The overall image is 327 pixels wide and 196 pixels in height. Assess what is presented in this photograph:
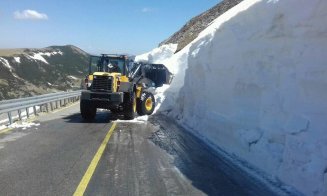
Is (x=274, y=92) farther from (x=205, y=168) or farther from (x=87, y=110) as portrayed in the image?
(x=87, y=110)

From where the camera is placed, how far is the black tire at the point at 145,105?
2075 cm

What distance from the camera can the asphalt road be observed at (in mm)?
7250

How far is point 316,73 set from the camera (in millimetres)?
8148

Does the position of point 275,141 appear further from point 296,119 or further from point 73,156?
point 73,156

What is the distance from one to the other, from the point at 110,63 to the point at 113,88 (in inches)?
61.3

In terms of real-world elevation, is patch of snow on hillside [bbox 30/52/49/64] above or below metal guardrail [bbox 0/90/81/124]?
above

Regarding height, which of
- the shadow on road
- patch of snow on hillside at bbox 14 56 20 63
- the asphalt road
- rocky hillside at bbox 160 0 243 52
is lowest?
the shadow on road

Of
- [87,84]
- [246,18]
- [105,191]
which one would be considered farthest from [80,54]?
[105,191]

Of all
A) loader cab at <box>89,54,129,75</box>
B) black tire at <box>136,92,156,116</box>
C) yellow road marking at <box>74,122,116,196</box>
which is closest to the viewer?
yellow road marking at <box>74,122,116,196</box>

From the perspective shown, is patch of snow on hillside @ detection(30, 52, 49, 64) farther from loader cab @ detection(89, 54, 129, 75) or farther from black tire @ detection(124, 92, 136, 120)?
black tire @ detection(124, 92, 136, 120)

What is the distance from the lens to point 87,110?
18.6m

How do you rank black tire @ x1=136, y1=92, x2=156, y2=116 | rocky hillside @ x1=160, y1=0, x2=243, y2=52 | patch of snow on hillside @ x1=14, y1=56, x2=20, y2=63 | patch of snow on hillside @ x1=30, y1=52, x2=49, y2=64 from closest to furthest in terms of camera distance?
black tire @ x1=136, y1=92, x2=156, y2=116, rocky hillside @ x1=160, y1=0, x2=243, y2=52, patch of snow on hillside @ x1=14, y1=56, x2=20, y2=63, patch of snow on hillside @ x1=30, y1=52, x2=49, y2=64

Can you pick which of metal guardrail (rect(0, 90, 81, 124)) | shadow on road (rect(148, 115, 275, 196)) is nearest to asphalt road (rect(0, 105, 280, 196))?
shadow on road (rect(148, 115, 275, 196))

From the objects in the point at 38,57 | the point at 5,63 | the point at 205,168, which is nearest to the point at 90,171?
the point at 205,168
